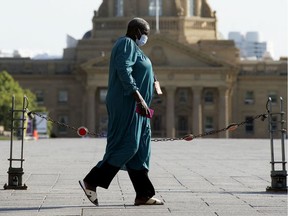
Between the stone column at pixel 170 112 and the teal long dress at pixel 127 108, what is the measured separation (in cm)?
9595

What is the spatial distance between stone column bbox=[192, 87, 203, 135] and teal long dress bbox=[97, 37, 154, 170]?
315 ft

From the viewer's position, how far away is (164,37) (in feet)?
356

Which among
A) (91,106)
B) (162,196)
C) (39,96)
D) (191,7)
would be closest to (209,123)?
(91,106)

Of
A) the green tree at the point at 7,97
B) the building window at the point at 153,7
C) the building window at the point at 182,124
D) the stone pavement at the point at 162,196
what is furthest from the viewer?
the building window at the point at 153,7

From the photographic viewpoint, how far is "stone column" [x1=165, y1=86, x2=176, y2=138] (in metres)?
109

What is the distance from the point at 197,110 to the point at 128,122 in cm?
9713

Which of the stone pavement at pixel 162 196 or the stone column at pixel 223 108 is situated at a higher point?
the stone column at pixel 223 108

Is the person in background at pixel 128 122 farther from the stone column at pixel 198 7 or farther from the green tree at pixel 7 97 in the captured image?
the stone column at pixel 198 7

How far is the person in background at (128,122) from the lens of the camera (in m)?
12.5

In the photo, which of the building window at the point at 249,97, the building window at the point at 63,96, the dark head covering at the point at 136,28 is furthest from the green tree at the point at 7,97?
the dark head covering at the point at 136,28

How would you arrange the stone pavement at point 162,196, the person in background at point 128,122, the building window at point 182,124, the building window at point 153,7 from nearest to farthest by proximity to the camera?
1. the stone pavement at point 162,196
2. the person in background at point 128,122
3. the building window at point 182,124
4. the building window at point 153,7

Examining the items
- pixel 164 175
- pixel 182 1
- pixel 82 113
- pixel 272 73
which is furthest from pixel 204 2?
pixel 164 175

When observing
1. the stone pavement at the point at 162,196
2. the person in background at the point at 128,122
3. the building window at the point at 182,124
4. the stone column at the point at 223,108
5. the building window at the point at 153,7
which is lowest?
the stone pavement at the point at 162,196

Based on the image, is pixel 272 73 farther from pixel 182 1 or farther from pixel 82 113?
pixel 82 113
